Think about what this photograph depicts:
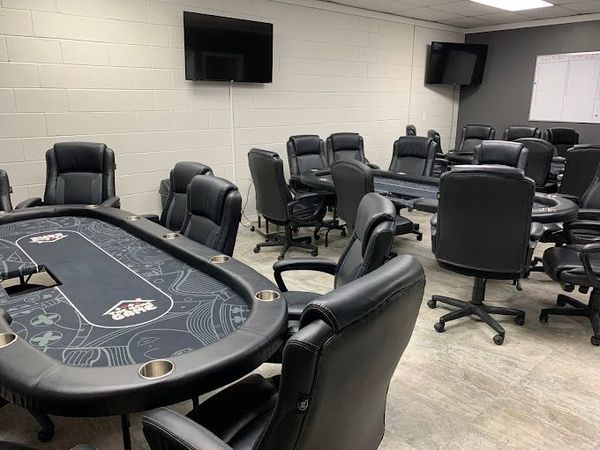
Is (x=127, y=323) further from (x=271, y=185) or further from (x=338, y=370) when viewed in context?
(x=271, y=185)

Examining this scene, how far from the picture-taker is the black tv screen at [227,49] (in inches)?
182

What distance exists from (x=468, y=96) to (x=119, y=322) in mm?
8190

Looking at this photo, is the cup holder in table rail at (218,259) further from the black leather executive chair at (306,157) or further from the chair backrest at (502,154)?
the chair backrest at (502,154)

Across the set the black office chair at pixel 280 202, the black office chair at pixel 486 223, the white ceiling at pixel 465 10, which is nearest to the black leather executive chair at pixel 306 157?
the black office chair at pixel 280 202

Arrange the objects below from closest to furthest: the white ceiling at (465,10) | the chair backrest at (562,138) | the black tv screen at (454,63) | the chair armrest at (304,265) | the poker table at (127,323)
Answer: the poker table at (127,323) → the chair armrest at (304,265) → the white ceiling at (465,10) → the chair backrest at (562,138) → the black tv screen at (454,63)

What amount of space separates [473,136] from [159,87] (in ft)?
16.4

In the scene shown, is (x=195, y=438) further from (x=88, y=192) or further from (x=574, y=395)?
Answer: (x=88, y=192)

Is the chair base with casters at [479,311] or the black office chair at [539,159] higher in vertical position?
the black office chair at [539,159]

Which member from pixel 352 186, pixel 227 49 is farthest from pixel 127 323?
pixel 227 49

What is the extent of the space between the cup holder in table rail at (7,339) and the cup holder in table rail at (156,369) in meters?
0.45

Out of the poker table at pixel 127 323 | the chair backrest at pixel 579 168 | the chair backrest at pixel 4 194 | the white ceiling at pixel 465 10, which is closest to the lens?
the poker table at pixel 127 323

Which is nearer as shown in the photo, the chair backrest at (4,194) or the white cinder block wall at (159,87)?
the chair backrest at (4,194)

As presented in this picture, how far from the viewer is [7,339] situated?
4.32 ft

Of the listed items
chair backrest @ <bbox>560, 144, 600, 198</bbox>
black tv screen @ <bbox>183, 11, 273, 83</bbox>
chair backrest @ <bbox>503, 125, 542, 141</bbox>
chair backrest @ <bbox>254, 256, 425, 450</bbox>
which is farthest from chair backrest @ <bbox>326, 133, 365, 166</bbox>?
chair backrest @ <bbox>254, 256, 425, 450</bbox>
